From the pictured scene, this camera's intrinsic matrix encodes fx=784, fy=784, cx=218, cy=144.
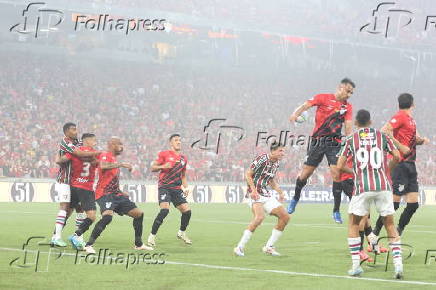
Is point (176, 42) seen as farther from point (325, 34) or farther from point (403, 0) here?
point (403, 0)

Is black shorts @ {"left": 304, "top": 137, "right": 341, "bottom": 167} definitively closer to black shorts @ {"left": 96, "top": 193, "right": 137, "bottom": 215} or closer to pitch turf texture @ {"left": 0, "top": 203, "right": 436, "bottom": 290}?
pitch turf texture @ {"left": 0, "top": 203, "right": 436, "bottom": 290}

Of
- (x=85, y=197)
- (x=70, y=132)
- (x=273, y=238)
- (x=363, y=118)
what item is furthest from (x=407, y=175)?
(x=70, y=132)

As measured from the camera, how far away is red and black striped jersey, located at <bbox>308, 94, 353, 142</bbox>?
14.7m

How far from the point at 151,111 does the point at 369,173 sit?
129ft

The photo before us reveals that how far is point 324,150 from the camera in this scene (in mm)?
15117

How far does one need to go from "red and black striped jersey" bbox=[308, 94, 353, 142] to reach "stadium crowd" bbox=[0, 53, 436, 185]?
70.8 ft

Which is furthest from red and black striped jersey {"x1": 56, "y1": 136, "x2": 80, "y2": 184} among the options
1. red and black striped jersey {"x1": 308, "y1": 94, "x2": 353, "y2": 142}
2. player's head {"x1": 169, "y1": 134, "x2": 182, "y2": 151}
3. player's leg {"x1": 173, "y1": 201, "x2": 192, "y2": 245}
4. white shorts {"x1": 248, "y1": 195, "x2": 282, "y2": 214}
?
red and black striped jersey {"x1": 308, "y1": 94, "x2": 353, "y2": 142}

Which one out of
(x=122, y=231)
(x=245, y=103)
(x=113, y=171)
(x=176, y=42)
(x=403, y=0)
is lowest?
(x=122, y=231)

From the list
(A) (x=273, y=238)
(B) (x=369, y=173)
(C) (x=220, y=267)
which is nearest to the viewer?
(B) (x=369, y=173)

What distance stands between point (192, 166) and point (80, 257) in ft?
93.9

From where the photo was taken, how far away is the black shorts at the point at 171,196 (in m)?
14.5

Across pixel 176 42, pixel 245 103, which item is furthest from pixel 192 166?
pixel 176 42

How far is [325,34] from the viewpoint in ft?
201

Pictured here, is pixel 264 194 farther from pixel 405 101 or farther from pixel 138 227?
pixel 405 101
